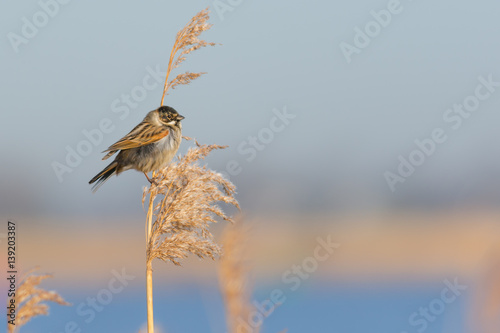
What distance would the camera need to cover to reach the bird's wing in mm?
5875

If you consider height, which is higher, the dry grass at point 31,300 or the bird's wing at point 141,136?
the bird's wing at point 141,136

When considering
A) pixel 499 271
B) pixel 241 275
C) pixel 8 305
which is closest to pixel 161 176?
pixel 241 275

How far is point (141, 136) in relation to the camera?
604 cm

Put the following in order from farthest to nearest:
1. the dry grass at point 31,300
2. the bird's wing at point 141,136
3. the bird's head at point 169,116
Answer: the bird's head at point 169,116, the bird's wing at point 141,136, the dry grass at point 31,300

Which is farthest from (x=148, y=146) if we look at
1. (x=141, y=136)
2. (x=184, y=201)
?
(x=184, y=201)

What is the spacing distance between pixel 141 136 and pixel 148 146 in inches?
5.6

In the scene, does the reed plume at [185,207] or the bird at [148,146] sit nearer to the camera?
the reed plume at [185,207]

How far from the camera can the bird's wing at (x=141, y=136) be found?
5.88m

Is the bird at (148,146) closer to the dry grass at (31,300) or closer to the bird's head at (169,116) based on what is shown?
the bird's head at (169,116)

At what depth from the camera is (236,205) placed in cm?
408

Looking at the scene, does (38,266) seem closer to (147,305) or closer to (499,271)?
(147,305)

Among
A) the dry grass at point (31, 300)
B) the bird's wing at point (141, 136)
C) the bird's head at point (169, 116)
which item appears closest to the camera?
the dry grass at point (31, 300)

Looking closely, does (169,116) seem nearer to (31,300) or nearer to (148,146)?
(148,146)

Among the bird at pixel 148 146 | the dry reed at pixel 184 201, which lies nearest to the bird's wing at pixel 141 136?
the bird at pixel 148 146
